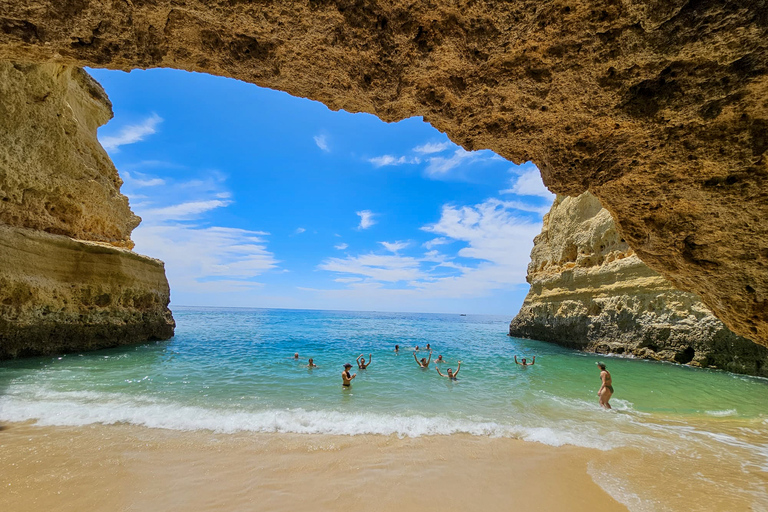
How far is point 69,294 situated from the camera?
1388 cm

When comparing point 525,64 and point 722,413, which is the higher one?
point 525,64


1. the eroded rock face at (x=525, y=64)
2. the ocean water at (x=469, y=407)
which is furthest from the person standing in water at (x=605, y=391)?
the eroded rock face at (x=525, y=64)

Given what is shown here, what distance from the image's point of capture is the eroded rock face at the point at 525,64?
2.14 m

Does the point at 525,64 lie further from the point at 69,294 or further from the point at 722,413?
the point at 69,294

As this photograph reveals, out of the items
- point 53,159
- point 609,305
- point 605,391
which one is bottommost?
point 605,391

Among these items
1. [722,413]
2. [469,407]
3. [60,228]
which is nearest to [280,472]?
[469,407]

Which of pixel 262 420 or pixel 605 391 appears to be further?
pixel 605 391

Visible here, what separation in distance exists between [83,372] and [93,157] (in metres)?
11.7

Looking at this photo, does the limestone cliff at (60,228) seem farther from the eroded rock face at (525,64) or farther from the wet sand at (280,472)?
the eroded rock face at (525,64)

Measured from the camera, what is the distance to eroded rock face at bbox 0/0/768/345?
7.02 ft

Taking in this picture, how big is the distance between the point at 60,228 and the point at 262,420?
1436cm

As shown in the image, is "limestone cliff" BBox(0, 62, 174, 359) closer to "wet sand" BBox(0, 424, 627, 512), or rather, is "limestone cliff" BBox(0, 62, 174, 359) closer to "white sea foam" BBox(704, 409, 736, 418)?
"wet sand" BBox(0, 424, 627, 512)

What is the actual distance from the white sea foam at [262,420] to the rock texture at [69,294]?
21.1ft

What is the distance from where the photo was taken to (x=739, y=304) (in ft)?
13.7
